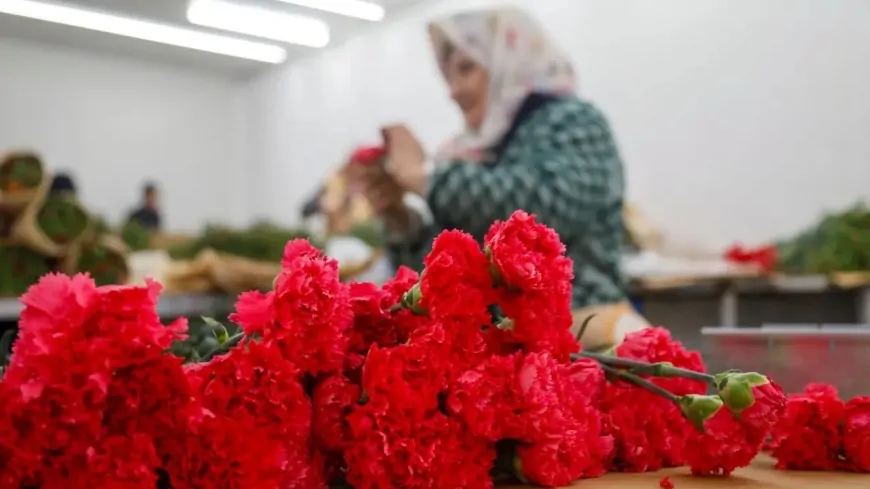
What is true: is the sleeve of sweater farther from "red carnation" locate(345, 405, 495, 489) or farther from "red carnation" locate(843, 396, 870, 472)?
"red carnation" locate(345, 405, 495, 489)

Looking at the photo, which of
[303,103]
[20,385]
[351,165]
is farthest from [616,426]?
[303,103]

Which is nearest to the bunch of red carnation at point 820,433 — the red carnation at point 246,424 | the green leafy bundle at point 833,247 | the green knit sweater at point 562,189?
the red carnation at point 246,424

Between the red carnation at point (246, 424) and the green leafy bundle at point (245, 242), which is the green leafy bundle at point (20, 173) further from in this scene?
the red carnation at point (246, 424)

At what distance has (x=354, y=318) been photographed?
483 mm

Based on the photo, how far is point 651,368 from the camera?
542 millimetres

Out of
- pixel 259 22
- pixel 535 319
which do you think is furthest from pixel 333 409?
pixel 259 22

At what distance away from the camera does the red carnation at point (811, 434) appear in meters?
0.58

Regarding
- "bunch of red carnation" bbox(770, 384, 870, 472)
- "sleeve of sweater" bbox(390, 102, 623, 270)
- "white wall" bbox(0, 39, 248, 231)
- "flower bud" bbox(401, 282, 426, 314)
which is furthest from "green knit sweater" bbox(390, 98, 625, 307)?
"white wall" bbox(0, 39, 248, 231)

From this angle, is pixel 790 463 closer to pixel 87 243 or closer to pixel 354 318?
pixel 354 318

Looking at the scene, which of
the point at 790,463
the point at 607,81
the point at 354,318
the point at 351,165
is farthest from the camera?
the point at 607,81

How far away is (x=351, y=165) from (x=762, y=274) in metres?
1.70

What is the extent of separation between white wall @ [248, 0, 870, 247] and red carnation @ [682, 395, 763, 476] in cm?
333

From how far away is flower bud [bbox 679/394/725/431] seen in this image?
0.49 meters

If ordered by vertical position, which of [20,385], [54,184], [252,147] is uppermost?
[20,385]
